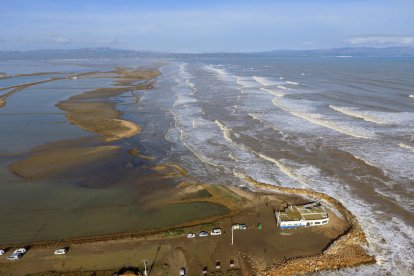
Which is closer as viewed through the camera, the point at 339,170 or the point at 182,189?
the point at 182,189

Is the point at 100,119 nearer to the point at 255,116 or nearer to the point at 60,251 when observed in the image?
the point at 255,116

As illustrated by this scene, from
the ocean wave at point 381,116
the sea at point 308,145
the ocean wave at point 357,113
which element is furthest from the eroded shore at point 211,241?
the ocean wave at point 381,116

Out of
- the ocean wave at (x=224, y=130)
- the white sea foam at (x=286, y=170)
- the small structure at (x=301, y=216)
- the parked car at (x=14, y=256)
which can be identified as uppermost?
the ocean wave at (x=224, y=130)

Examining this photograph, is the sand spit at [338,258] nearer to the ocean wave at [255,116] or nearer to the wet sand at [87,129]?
the wet sand at [87,129]

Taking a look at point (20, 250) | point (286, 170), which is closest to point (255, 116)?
point (286, 170)

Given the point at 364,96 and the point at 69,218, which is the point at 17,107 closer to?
the point at 69,218

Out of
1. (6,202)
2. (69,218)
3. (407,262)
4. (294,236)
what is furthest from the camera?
(6,202)

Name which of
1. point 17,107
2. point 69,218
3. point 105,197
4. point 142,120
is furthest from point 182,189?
point 17,107
